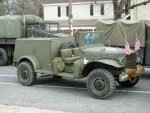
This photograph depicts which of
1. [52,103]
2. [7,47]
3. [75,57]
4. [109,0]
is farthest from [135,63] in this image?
[109,0]

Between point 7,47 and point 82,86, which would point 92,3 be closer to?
point 7,47

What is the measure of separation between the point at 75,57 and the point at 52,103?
2.14 meters

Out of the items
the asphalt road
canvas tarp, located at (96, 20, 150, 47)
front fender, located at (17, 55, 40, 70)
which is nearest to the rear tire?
canvas tarp, located at (96, 20, 150, 47)

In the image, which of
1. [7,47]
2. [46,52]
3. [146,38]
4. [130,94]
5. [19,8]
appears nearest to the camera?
[130,94]

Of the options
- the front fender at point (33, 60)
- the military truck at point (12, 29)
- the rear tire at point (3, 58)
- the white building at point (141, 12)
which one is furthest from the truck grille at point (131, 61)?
the white building at point (141, 12)

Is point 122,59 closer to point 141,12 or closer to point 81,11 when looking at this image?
point 141,12

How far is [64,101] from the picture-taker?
11.2 m

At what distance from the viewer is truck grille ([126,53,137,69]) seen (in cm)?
1173

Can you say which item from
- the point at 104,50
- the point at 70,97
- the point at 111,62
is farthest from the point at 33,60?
the point at 111,62

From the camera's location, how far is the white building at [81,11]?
164ft

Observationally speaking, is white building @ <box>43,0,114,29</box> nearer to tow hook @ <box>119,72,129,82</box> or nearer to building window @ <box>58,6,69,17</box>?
building window @ <box>58,6,69,17</box>

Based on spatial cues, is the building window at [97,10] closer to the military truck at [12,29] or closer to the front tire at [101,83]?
the military truck at [12,29]

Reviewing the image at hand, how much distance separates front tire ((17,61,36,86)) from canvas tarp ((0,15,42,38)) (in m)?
6.90

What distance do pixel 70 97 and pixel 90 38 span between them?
199 cm
